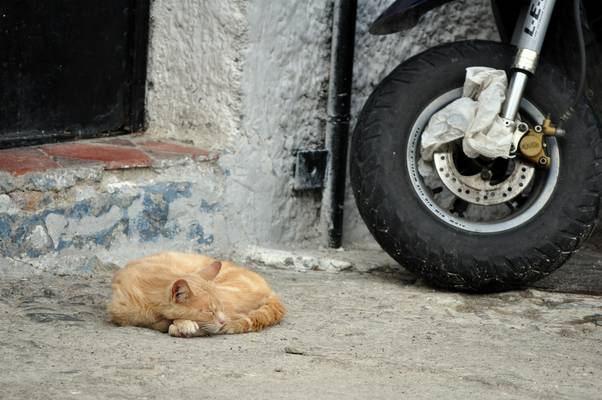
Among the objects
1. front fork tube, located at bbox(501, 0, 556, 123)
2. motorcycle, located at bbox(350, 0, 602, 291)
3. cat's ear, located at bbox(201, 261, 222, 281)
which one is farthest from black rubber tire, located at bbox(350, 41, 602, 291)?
cat's ear, located at bbox(201, 261, 222, 281)

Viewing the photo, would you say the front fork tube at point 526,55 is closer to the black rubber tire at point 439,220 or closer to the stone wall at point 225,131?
the black rubber tire at point 439,220

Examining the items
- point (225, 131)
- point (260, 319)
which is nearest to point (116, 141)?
point (225, 131)

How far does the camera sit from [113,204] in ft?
13.5

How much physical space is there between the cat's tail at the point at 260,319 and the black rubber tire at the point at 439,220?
0.71 m

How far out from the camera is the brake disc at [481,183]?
13.6ft

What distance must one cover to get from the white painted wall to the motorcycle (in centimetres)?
47

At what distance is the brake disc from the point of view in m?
4.15

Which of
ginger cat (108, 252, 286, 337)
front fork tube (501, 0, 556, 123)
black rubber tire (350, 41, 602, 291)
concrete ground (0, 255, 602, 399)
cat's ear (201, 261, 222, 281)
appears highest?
front fork tube (501, 0, 556, 123)

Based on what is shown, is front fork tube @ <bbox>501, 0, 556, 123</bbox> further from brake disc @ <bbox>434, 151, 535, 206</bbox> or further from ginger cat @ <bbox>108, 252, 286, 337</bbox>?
ginger cat @ <bbox>108, 252, 286, 337</bbox>

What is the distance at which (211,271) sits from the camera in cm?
354

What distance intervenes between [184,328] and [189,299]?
10cm

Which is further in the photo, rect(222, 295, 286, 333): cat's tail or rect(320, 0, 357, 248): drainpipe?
rect(320, 0, 357, 248): drainpipe

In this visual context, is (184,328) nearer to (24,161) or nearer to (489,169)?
(24,161)

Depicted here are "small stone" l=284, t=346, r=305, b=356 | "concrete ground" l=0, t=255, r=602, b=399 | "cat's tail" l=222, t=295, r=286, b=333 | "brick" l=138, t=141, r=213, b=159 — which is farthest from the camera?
"brick" l=138, t=141, r=213, b=159
